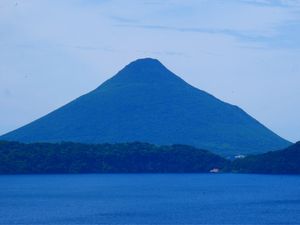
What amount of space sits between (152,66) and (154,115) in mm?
16624

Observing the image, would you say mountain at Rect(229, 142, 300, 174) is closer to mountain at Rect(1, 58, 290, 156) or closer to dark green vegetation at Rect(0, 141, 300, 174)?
dark green vegetation at Rect(0, 141, 300, 174)

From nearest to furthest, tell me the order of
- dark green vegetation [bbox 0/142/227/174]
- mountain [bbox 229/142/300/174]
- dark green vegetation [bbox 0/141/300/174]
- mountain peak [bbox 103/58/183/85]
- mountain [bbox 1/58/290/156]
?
dark green vegetation [bbox 0/142/227/174], dark green vegetation [bbox 0/141/300/174], mountain [bbox 229/142/300/174], mountain [bbox 1/58/290/156], mountain peak [bbox 103/58/183/85]

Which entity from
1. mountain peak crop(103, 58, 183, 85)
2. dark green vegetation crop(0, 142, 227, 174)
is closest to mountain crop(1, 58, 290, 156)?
mountain peak crop(103, 58, 183, 85)

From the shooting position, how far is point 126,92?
14712cm

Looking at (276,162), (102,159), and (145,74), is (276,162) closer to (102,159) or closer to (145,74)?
(102,159)

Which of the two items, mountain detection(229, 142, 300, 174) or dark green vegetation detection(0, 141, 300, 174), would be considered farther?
mountain detection(229, 142, 300, 174)

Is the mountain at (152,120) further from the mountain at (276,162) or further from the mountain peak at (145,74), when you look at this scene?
the mountain at (276,162)

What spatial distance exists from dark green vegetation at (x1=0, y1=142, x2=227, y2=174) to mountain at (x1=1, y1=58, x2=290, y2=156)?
24321 millimetres

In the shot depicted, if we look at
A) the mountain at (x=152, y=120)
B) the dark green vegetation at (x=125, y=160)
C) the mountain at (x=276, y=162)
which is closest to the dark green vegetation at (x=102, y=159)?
the dark green vegetation at (x=125, y=160)
